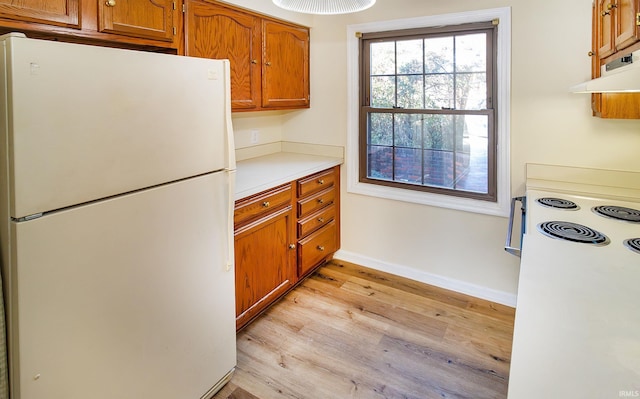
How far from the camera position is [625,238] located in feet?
4.69

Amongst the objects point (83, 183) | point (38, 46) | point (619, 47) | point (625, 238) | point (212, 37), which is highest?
point (212, 37)

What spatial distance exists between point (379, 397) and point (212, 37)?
82.5 inches

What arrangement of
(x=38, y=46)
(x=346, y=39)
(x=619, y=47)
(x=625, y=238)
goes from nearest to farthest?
(x=38, y=46), (x=625, y=238), (x=619, y=47), (x=346, y=39)

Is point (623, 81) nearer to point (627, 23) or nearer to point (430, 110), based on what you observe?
point (627, 23)

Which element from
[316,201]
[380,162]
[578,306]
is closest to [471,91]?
[380,162]

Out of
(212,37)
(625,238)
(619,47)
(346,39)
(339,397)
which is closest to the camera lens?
(625,238)

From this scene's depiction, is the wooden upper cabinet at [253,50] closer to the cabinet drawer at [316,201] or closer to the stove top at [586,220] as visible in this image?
the cabinet drawer at [316,201]

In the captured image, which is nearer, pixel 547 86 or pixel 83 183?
pixel 83 183

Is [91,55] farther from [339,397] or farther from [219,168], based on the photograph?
[339,397]

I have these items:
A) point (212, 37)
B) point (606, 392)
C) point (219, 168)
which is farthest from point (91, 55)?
point (606, 392)

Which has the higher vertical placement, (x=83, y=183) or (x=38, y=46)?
(x=38, y=46)

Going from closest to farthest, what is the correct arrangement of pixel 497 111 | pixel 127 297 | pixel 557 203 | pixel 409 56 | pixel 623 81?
pixel 623 81 < pixel 127 297 < pixel 557 203 < pixel 497 111 < pixel 409 56

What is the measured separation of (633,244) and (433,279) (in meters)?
1.62

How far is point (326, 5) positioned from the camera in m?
1.60
